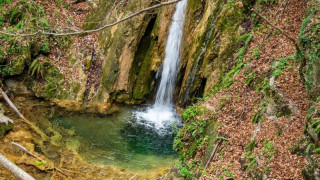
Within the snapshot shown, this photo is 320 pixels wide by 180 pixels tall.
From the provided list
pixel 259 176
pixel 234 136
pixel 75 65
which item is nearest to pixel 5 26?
pixel 75 65

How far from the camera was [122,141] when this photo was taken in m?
9.05

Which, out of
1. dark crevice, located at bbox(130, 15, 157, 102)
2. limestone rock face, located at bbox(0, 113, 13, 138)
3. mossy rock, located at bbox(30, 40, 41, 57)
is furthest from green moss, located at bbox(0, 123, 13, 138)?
dark crevice, located at bbox(130, 15, 157, 102)

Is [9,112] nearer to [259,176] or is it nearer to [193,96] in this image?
[193,96]

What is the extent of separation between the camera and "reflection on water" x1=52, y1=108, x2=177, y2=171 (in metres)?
7.94

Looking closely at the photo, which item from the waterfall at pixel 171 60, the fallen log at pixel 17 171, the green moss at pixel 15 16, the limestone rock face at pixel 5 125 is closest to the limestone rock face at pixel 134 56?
the waterfall at pixel 171 60

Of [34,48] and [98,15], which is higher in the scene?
[98,15]

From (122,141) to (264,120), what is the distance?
4982mm

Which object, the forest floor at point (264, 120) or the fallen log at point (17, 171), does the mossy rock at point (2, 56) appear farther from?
the forest floor at point (264, 120)

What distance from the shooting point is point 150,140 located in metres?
9.23

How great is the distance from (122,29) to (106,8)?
2508 millimetres

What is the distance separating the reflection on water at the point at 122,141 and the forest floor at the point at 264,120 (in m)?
1.98

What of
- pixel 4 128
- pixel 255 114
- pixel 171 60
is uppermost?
pixel 171 60

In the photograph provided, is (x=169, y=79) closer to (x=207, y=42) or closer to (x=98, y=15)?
(x=207, y=42)

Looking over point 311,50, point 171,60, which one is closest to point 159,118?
point 171,60
